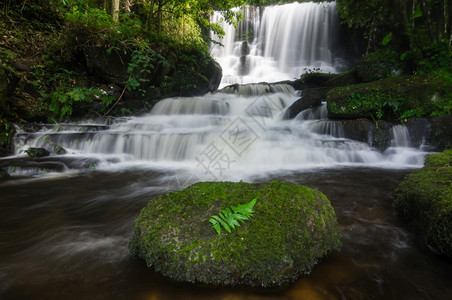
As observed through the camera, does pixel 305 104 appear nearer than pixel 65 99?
No

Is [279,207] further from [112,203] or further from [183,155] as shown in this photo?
[183,155]

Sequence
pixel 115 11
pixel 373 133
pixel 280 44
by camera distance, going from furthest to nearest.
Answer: pixel 280 44 → pixel 115 11 → pixel 373 133

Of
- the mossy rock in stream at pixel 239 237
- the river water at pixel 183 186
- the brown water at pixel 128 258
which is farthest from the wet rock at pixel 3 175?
the mossy rock in stream at pixel 239 237

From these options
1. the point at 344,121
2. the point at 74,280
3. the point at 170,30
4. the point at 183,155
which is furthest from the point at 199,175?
the point at 170,30

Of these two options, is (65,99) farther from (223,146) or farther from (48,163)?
(223,146)

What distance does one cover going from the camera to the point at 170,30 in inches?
486

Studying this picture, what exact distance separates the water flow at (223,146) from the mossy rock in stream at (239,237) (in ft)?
9.59

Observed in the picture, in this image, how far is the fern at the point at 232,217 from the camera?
1.82m

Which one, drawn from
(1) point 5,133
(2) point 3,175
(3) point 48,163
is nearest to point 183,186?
(3) point 48,163

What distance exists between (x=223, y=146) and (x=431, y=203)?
5353 mm

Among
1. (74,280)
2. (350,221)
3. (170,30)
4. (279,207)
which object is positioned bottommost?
(74,280)

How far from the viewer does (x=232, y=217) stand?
73.7 inches

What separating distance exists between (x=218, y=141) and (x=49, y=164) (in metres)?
4.20

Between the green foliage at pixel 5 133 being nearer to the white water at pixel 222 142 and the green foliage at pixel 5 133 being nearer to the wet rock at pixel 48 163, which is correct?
the white water at pixel 222 142
